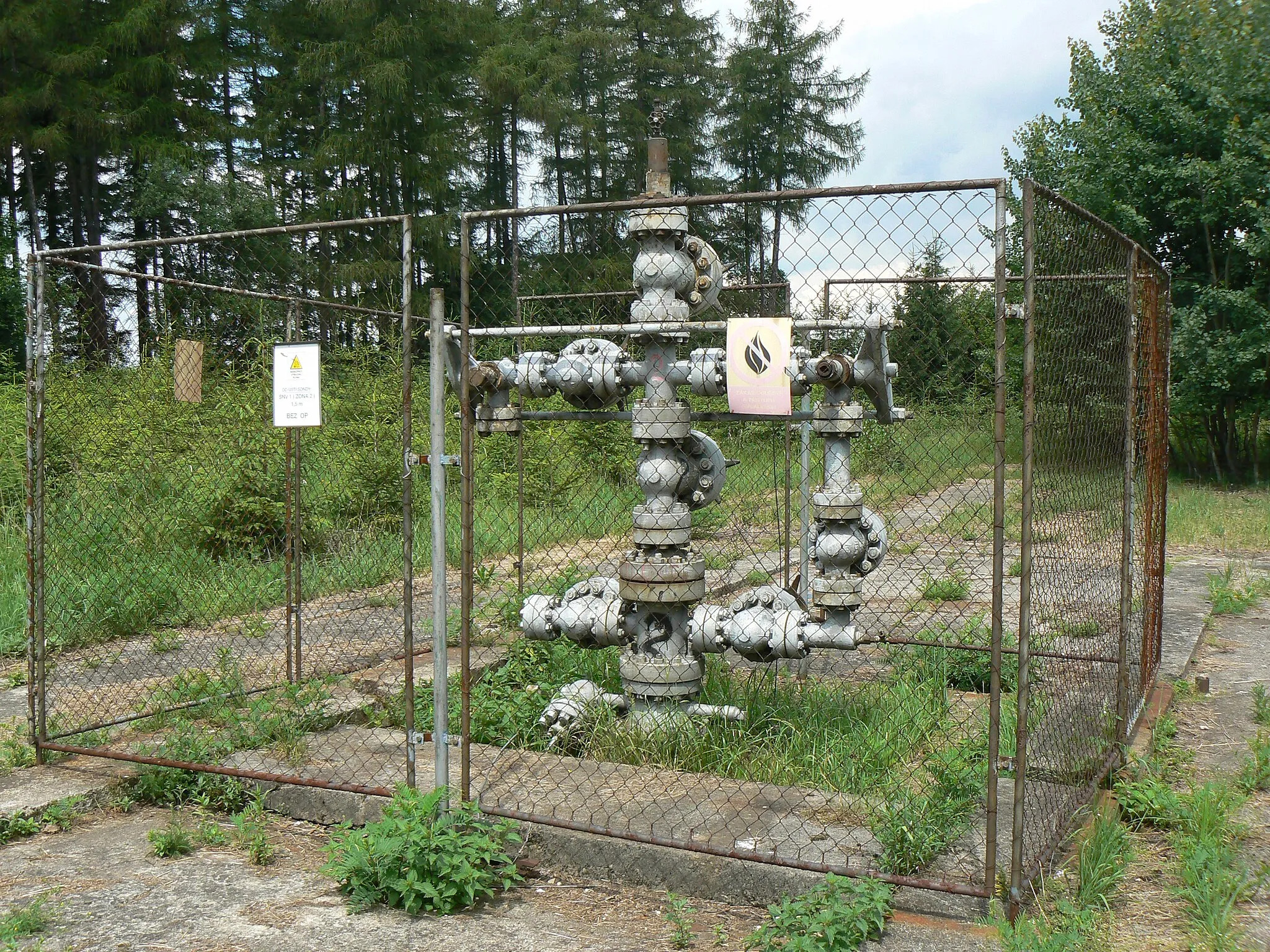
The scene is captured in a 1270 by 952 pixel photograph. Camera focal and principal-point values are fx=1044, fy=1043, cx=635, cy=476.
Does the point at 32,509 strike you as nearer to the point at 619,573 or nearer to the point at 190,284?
the point at 190,284

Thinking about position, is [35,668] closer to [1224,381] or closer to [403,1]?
[1224,381]

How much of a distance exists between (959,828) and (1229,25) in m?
15.4

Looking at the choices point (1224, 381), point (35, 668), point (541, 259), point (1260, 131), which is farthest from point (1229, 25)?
point (35, 668)

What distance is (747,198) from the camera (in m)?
3.35

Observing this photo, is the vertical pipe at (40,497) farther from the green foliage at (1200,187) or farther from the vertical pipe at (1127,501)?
the green foliage at (1200,187)

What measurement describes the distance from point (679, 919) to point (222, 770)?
205 cm

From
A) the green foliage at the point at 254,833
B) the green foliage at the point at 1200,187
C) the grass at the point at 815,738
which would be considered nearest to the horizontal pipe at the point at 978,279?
the grass at the point at 815,738

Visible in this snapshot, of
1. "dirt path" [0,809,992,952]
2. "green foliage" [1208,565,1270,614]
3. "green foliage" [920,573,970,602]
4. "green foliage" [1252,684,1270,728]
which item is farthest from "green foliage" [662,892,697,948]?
"green foliage" [1208,565,1270,614]

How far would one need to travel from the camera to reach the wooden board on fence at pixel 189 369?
4949mm

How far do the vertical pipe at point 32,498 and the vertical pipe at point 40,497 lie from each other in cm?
1

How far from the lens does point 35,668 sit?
4.75 meters

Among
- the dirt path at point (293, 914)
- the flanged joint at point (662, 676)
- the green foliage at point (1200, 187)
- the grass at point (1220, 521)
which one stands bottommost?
the dirt path at point (293, 914)

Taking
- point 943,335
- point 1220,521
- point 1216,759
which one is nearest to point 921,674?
point 1216,759

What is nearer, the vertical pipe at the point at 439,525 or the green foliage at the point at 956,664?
the vertical pipe at the point at 439,525
